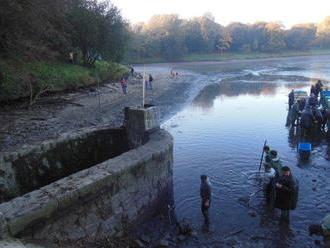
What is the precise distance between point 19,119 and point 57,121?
6.27 ft

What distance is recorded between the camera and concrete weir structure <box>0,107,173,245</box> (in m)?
7.21

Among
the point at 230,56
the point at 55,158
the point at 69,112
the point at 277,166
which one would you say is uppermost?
the point at 55,158

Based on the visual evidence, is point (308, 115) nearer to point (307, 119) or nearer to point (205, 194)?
point (307, 119)

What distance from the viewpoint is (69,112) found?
960 inches

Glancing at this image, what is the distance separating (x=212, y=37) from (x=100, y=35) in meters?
76.1

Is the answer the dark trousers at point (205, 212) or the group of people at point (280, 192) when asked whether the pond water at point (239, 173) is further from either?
the group of people at point (280, 192)

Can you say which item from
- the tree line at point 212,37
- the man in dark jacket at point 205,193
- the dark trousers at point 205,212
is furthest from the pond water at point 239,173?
the tree line at point 212,37

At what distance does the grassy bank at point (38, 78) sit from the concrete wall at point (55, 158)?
13.9 metres

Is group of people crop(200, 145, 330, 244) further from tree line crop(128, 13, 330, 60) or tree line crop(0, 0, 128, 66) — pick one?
tree line crop(128, 13, 330, 60)

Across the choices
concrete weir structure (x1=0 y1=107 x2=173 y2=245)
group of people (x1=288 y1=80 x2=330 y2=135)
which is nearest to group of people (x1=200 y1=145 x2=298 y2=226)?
concrete weir structure (x1=0 y1=107 x2=173 y2=245)

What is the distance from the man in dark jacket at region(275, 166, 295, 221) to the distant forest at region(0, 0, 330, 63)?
15.2m

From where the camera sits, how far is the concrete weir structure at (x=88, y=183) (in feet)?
23.7

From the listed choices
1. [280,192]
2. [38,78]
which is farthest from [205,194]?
[38,78]

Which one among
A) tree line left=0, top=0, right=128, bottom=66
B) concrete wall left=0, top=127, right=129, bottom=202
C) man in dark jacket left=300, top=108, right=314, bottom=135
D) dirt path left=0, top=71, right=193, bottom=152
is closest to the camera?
concrete wall left=0, top=127, right=129, bottom=202
